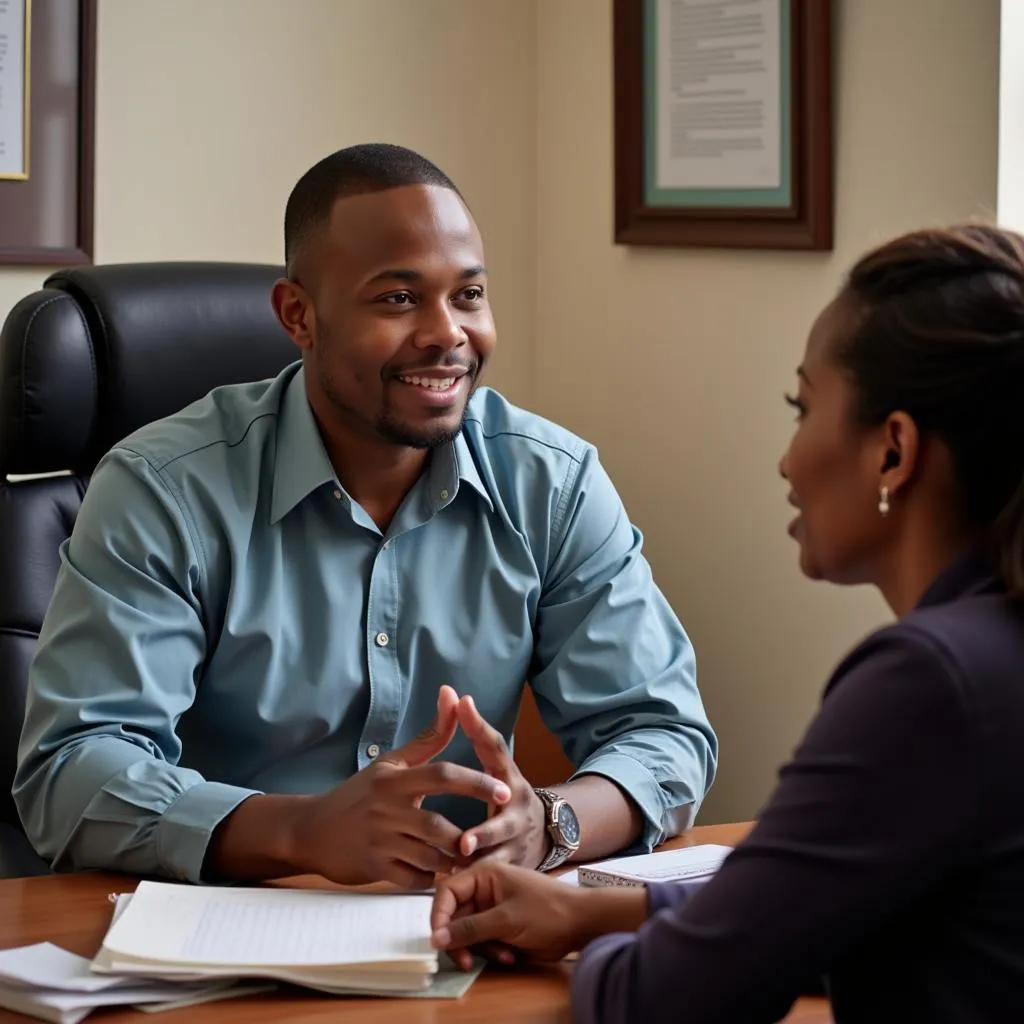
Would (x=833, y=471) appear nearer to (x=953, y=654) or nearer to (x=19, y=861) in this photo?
(x=953, y=654)

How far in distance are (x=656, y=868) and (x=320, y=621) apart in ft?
1.61

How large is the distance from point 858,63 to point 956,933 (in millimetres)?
1641

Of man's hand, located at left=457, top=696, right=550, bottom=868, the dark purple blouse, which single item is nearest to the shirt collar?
man's hand, located at left=457, top=696, right=550, bottom=868

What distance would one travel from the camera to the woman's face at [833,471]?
110 cm

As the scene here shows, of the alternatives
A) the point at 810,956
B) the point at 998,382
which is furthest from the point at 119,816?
the point at 998,382

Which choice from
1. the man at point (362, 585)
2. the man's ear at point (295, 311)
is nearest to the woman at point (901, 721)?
the man at point (362, 585)

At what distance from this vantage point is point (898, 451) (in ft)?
3.49

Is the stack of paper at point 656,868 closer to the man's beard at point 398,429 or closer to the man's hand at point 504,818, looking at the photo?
the man's hand at point 504,818

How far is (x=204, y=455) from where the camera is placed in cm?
174

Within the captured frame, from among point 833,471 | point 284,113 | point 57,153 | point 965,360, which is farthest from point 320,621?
point 284,113

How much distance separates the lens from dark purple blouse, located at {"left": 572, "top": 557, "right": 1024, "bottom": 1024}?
921 mm

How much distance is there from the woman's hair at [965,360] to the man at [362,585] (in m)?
0.58

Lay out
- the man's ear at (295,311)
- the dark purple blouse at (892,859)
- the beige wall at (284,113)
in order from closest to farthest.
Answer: the dark purple blouse at (892,859) < the man's ear at (295,311) < the beige wall at (284,113)

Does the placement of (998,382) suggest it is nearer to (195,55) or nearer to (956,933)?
(956,933)
